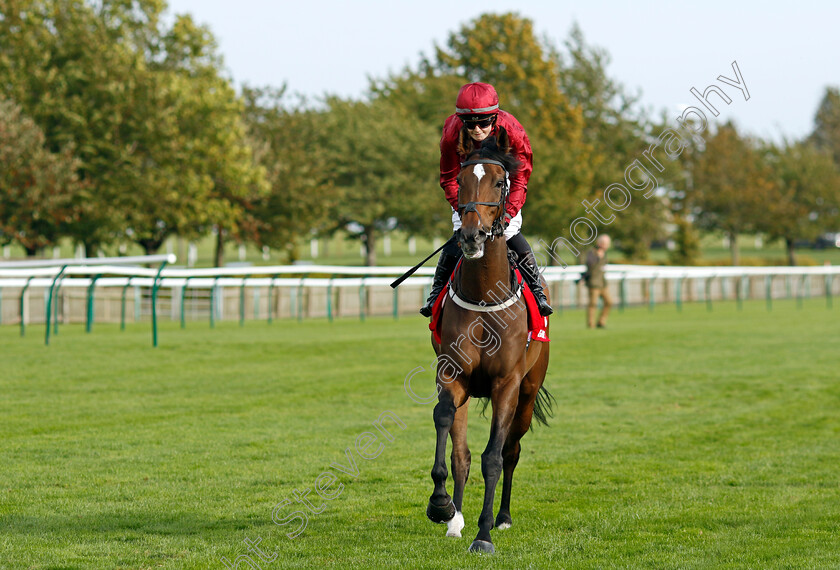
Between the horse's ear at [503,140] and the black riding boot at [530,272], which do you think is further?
the black riding boot at [530,272]

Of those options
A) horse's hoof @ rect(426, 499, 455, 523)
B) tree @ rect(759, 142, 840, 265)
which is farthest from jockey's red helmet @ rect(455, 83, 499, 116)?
tree @ rect(759, 142, 840, 265)

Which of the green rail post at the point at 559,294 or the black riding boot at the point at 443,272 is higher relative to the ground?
the black riding boot at the point at 443,272

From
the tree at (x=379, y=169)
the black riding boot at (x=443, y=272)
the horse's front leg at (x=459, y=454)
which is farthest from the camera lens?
the tree at (x=379, y=169)

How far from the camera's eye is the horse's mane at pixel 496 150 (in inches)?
225

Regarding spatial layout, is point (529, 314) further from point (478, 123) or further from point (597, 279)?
point (597, 279)

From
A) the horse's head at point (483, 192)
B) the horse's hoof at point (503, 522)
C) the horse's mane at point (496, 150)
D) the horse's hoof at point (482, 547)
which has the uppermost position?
the horse's mane at point (496, 150)

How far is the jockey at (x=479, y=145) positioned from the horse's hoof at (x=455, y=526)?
142 cm

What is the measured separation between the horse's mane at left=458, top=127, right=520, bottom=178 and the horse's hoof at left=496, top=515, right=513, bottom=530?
2.20 m

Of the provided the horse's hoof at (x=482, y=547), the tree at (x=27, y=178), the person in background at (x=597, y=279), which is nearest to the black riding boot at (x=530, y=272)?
the horse's hoof at (x=482, y=547)

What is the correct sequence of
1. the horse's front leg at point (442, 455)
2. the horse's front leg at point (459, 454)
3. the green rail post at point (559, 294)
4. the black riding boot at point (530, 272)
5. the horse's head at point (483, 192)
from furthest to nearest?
the green rail post at point (559, 294) < the black riding boot at point (530, 272) < the horse's front leg at point (459, 454) < the horse's front leg at point (442, 455) < the horse's head at point (483, 192)

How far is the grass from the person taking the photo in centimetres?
554

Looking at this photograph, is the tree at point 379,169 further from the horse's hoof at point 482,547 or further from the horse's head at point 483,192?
the horse's hoof at point 482,547

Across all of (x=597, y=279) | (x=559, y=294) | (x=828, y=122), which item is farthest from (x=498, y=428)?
(x=828, y=122)

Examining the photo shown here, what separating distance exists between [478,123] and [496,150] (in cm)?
29
